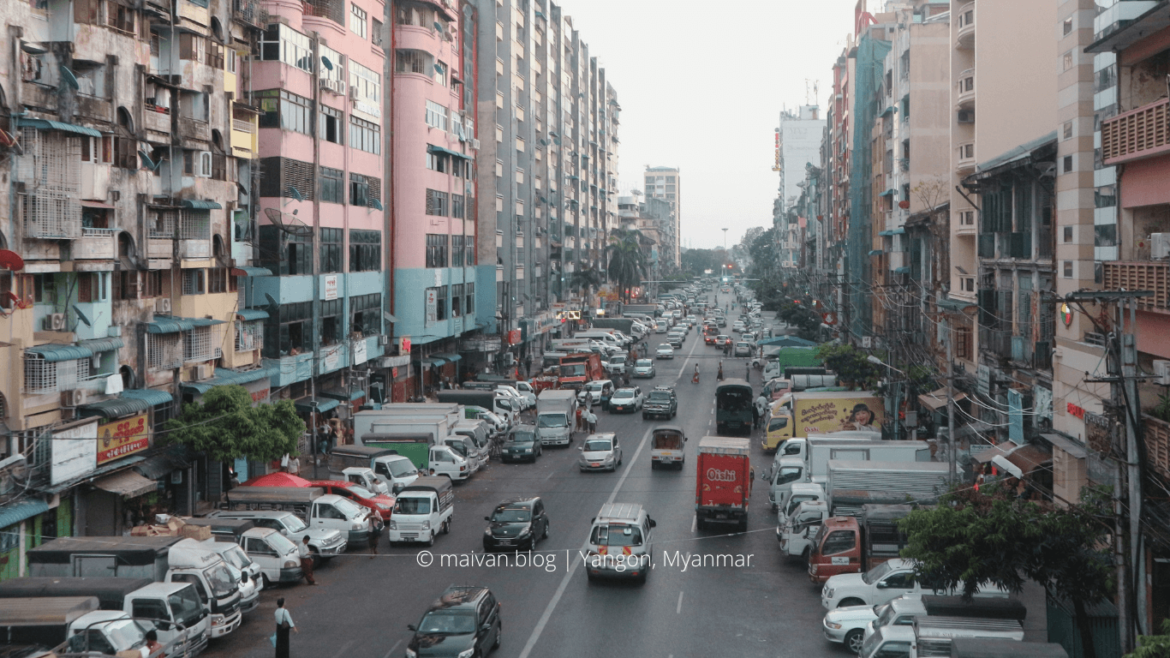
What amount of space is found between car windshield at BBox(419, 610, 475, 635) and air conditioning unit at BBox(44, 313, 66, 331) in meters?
15.6

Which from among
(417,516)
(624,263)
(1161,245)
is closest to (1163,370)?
(1161,245)

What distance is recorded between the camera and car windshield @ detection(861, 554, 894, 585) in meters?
22.8

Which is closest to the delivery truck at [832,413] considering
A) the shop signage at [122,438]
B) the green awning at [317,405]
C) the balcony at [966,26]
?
the balcony at [966,26]

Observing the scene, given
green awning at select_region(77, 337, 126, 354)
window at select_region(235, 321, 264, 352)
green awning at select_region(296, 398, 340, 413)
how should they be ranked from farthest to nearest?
green awning at select_region(296, 398, 340, 413)
window at select_region(235, 321, 264, 352)
green awning at select_region(77, 337, 126, 354)

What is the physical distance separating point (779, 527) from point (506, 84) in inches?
2301

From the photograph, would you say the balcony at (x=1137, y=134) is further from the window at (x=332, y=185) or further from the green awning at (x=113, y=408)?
the window at (x=332, y=185)

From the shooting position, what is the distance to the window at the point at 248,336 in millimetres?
39125

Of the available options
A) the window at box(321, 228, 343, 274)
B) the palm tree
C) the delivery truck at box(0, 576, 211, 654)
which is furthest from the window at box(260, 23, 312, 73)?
the palm tree

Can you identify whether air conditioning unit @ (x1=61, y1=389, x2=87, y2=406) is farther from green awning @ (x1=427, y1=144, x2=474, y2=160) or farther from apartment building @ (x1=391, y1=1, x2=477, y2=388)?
green awning @ (x1=427, y1=144, x2=474, y2=160)

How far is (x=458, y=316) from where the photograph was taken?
66375mm

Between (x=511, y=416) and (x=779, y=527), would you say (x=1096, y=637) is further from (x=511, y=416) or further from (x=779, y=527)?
(x=511, y=416)

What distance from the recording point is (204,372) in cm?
3619

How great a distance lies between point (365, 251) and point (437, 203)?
10.2m

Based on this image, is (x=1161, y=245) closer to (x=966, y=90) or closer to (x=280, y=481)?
(x=966, y=90)
